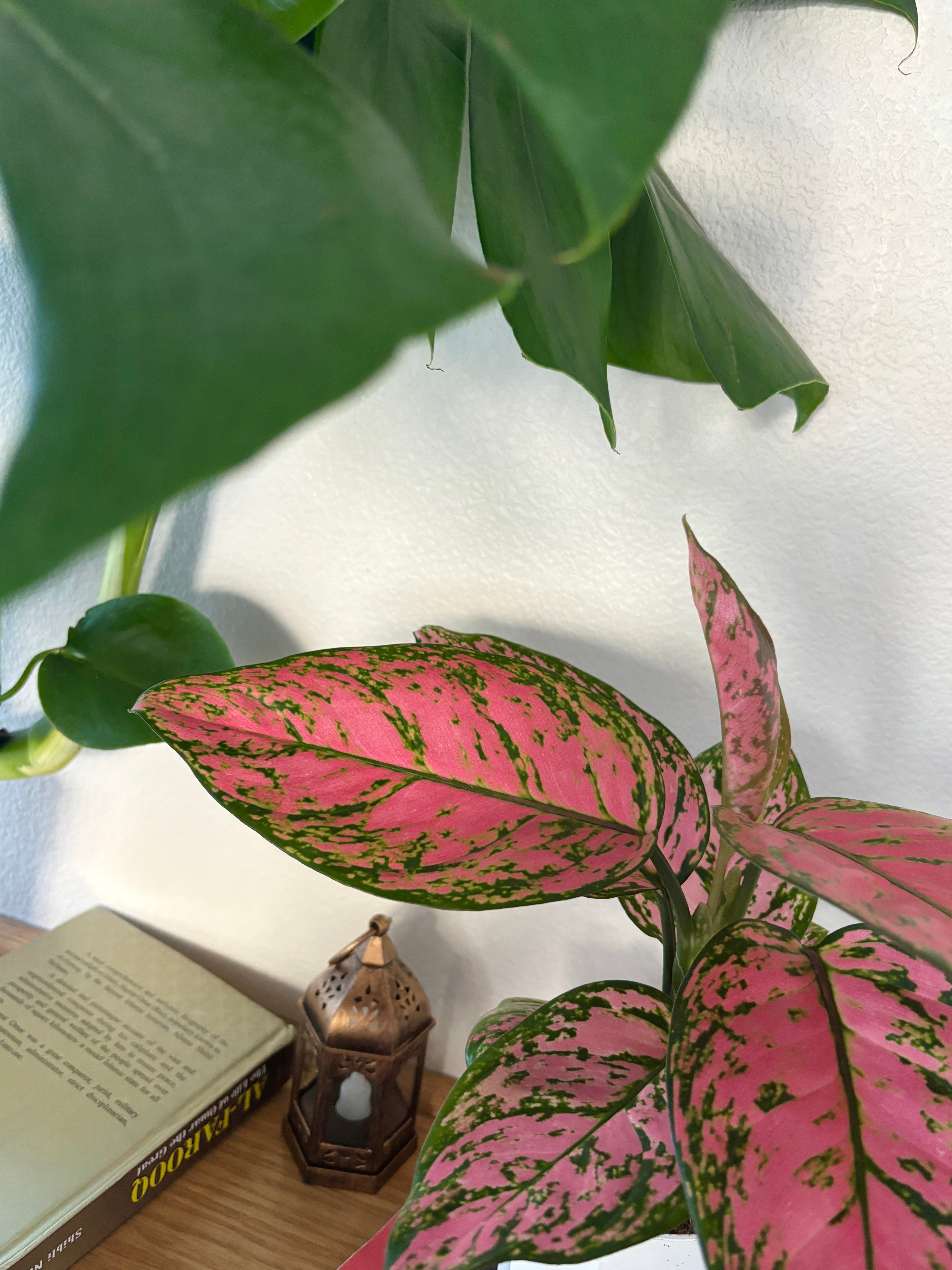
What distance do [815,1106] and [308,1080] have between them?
0.48 m

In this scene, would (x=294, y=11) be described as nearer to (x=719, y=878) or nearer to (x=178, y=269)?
(x=178, y=269)

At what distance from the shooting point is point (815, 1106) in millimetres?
291

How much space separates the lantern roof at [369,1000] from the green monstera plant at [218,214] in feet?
1.86

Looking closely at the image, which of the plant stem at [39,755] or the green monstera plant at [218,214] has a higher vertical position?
the green monstera plant at [218,214]

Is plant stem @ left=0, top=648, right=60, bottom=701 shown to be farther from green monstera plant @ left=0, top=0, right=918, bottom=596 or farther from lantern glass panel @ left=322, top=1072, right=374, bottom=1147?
green monstera plant @ left=0, top=0, right=918, bottom=596

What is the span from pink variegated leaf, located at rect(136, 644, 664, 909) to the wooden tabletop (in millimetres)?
394

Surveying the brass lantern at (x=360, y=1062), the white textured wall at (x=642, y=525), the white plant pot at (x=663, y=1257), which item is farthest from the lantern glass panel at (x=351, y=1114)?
the white plant pot at (x=663, y=1257)

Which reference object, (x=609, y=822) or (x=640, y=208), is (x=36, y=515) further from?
(x=640, y=208)

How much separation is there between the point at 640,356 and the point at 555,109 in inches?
17.9

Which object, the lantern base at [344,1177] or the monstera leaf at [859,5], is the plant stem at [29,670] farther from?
the monstera leaf at [859,5]

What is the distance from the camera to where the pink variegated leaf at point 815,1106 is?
0.85 feet

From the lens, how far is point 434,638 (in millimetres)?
504

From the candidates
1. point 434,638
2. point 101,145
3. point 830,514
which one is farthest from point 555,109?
point 830,514

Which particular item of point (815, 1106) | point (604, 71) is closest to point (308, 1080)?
point (815, 1106)
